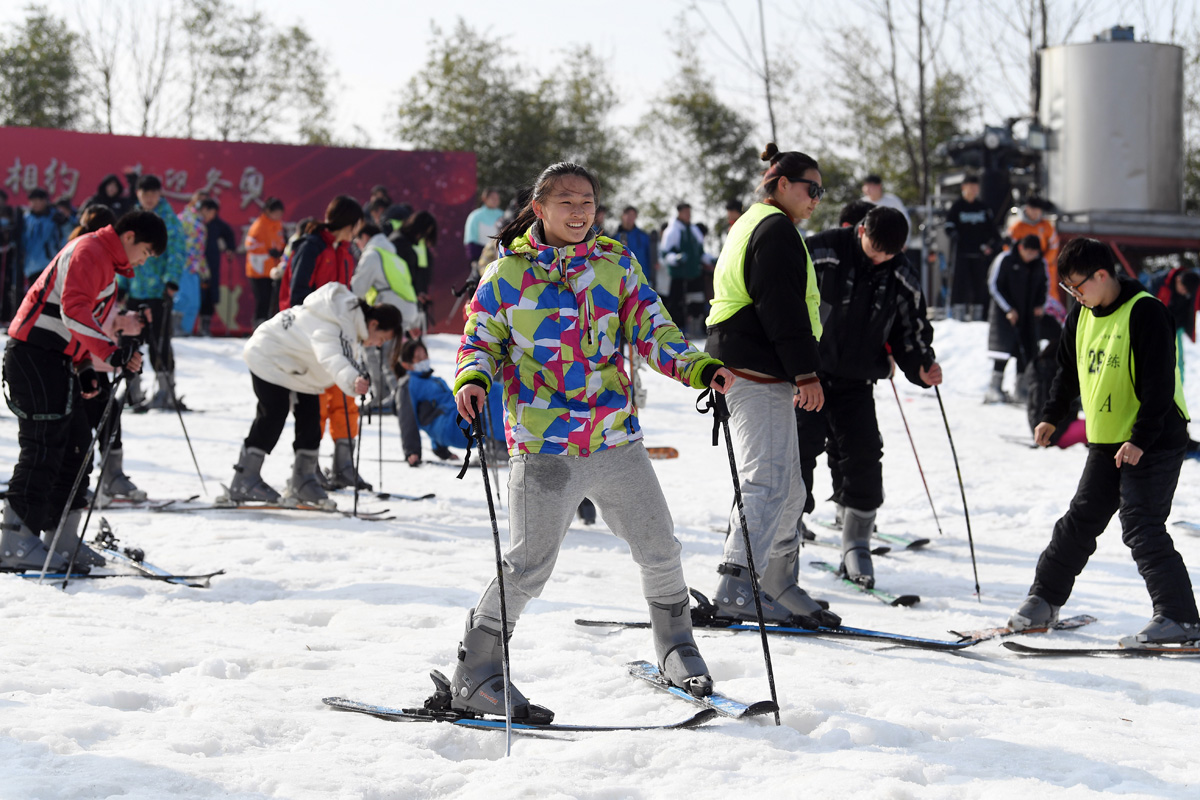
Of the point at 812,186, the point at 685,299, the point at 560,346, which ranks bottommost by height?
the point at 560,346

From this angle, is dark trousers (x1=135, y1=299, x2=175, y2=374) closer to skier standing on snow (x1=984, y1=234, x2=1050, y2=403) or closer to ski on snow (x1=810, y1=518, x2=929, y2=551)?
ski on snow (x1=810, y1=518, x2=929, y2=551)

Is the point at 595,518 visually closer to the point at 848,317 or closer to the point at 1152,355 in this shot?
the point at 848,317

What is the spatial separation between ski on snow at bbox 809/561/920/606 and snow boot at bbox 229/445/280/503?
3276mm

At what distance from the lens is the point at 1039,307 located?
451 inches

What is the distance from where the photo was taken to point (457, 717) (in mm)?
3398

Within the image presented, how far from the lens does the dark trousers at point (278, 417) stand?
6.89 metres

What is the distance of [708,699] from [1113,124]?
52.8ft

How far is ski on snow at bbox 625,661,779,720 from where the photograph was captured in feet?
10.8

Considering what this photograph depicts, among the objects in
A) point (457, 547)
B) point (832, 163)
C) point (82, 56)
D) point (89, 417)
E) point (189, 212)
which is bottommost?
point (457, 547)

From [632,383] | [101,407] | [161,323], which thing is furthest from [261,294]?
[632,383]

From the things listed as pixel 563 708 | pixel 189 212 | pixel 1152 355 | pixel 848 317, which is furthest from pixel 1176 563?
pixel 189 212

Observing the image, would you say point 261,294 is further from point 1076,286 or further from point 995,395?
point 1076,286

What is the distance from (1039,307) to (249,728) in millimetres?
9934

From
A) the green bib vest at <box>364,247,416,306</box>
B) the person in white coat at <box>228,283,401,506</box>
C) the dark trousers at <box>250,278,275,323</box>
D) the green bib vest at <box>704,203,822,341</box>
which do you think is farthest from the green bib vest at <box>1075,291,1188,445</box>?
the dark trousers at <box>250,278,275,323</box>
